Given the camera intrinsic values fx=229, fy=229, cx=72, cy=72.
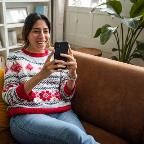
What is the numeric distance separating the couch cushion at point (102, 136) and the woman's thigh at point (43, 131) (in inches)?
10.3

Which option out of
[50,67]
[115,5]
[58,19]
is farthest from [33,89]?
[58,19]

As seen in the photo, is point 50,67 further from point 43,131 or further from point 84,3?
point 84,3

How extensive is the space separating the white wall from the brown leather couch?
168 centimetres

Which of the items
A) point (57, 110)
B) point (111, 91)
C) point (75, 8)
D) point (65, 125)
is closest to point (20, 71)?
point (57, 110)

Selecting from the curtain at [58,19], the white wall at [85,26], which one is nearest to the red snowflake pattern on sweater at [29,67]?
the white wall at [85,26]

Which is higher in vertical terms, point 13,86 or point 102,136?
point 13,86

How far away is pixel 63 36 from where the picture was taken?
372cm

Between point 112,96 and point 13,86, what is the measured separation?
0.59m

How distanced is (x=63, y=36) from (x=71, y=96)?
239cm

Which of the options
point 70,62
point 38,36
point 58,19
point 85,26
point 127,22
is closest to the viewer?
point 70,62

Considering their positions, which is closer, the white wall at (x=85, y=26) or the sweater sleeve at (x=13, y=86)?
the sweater sleeve at (x=13, y=86)

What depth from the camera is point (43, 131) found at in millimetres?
1119

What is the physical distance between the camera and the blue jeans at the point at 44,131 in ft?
3.48

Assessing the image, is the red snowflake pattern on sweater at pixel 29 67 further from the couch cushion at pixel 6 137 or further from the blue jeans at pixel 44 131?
the couch cushion at pixel 6 137
